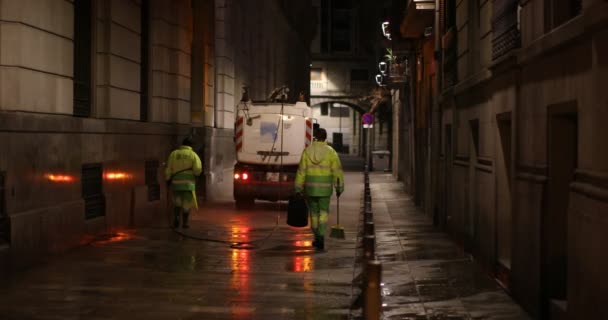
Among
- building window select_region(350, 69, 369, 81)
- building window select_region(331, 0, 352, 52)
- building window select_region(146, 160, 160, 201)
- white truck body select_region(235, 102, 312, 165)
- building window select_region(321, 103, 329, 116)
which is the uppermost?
building window select_region(331, 0, 352, 52)

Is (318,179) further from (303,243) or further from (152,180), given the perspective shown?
(152,180)

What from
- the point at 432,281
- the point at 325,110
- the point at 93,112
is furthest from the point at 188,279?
the point at 325,110

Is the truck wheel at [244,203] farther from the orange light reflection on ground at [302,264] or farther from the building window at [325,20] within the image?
the building window at [325,20]

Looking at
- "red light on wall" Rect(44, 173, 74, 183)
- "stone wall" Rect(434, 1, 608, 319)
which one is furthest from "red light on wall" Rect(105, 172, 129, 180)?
"stone wall" Rect(434, 1, 608, 319)

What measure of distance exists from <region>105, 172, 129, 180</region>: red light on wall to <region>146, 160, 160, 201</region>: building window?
1754 mm

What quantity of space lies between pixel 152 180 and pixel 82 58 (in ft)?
14.3

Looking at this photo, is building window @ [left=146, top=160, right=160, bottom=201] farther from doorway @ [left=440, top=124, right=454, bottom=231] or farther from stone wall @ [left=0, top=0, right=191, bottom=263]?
doorway @ [left=440, top=124, right=454, bottom=231]

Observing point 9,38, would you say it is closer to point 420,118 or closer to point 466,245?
point 466,245

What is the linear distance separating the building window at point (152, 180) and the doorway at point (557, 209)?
37.4 feet

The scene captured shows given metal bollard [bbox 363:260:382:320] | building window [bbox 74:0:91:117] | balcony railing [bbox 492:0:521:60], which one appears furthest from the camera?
building window [bbox 74:0:91:117]

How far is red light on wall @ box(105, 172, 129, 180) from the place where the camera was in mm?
14766

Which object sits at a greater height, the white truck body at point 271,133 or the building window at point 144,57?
the building window at point 144,57

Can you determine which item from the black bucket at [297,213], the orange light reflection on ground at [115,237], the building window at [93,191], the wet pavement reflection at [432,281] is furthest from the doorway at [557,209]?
the building window at [93,191]

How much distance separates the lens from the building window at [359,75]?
7981cm
